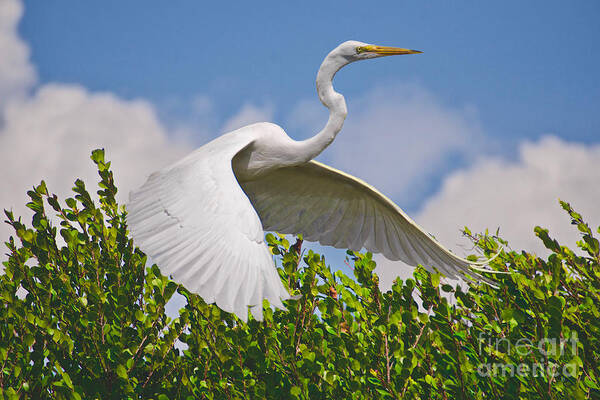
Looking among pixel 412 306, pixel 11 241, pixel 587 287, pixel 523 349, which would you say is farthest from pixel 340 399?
pixel 11 241

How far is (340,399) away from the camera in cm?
388

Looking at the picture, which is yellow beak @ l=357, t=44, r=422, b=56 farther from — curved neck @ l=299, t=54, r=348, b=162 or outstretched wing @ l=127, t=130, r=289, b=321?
outstretched wing @ l=127, t=130, r=289, b=321

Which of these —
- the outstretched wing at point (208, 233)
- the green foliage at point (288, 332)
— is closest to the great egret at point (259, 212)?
the outstretched wing at point (208, 233)

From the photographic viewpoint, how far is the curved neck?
17.5 feet

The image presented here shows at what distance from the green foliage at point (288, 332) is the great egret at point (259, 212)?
56 centimetres

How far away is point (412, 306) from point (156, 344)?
5.87 ft

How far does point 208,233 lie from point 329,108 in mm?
1887

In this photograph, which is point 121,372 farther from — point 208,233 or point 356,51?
point 356,51

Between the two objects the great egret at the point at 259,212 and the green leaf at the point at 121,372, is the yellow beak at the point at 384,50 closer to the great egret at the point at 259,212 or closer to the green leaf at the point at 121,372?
the great egret at the point at 259,212

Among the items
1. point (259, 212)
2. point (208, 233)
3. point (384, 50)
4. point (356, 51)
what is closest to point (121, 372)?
point (208, 233)

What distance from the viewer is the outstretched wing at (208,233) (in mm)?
3533

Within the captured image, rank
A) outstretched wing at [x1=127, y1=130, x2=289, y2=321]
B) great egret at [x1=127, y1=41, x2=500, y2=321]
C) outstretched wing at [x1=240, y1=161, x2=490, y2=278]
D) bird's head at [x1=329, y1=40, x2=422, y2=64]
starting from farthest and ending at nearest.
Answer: outstretched wing at [x1=240, y1=161, x2=490, y2=278]
bird's head at [x1=329, y1=40, x2=422, y2=64]
great egret at [x1=127, y1=41, x2=500, y2=321]
outstretched wing at [x1=127, y1=130, x2=289, y2=321]

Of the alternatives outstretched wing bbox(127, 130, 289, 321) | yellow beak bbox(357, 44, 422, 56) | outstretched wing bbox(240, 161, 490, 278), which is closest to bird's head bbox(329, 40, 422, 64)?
yellow beak bbox(357, 44, 422, 56)

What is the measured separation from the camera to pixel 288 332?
454 cm
